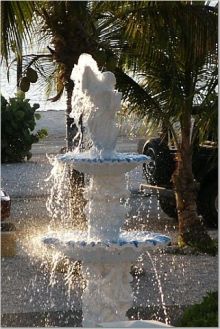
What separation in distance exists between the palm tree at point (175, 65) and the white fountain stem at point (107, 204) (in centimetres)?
255

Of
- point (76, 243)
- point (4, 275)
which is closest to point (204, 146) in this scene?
point (4, 275)

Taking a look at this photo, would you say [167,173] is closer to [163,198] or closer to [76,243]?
[163,198]

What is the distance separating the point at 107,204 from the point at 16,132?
14.3 m

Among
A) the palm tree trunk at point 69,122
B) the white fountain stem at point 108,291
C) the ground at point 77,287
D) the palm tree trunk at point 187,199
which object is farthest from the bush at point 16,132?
the white fountain stem at point 108,291

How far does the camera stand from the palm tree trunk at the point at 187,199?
9.42 metres

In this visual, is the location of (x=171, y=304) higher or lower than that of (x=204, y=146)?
lower

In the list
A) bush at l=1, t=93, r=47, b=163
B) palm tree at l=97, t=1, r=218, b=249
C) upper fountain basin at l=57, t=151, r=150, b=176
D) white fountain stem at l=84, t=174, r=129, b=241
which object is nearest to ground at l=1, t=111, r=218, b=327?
palm tree at l=97, t=1, r=218, b=249

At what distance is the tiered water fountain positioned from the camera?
573 centimetres

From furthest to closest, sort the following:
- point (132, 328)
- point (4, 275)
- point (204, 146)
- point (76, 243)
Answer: point (204, 146) < point (4, 275) < point (76, 243) < point (132, 328)

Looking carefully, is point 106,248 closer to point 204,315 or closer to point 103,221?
point 103,221

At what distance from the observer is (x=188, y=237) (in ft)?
31.3

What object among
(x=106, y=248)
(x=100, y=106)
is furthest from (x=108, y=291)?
(x=100, y=106)

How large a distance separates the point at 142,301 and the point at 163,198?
4.04 meters

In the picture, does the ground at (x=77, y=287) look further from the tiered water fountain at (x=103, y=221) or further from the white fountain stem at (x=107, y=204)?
the white fountain stem at (x=107, y=204)
